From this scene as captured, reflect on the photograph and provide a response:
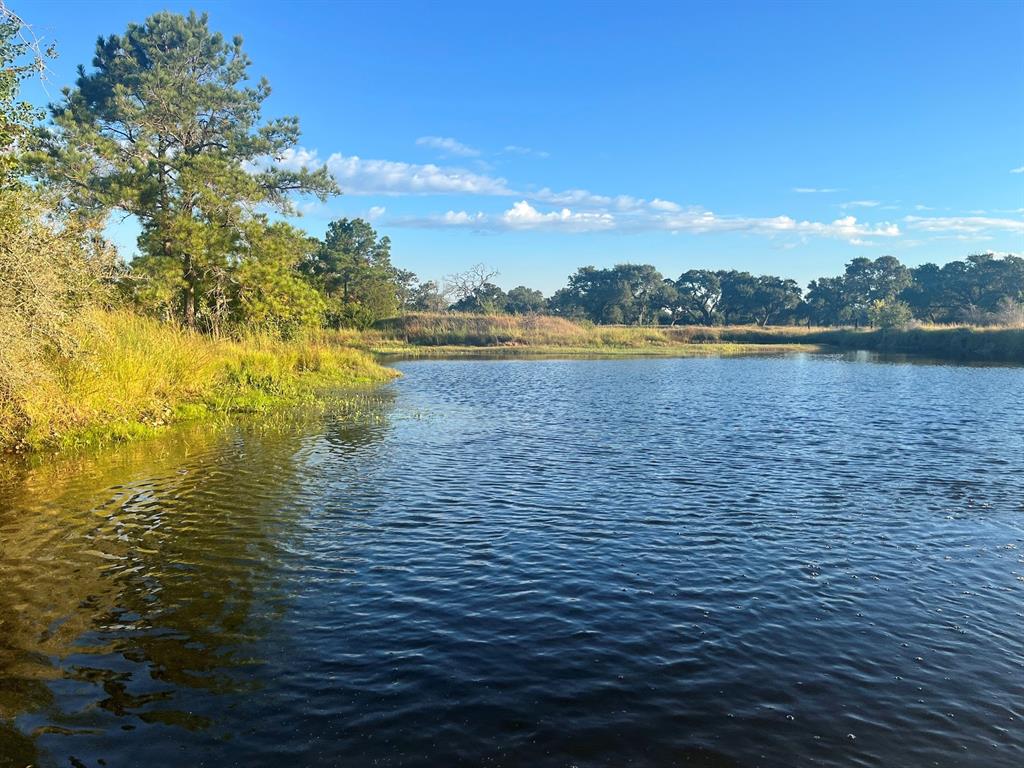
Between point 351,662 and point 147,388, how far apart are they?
16264mm

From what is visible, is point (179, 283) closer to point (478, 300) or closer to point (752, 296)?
point (478, 300)

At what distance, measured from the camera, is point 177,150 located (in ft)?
119

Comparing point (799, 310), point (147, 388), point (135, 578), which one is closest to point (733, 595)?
point (135, 578)

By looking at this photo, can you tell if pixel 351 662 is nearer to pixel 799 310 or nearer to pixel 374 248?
pixel 374 248

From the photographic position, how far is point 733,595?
8.88 meters

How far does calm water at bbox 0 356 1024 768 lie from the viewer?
5.91 metres

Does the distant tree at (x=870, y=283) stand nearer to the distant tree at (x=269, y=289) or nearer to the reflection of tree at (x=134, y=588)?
the distant tree at (x=269, y=289)

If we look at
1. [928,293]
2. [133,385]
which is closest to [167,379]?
[133,385]

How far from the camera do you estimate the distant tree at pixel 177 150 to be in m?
32.2

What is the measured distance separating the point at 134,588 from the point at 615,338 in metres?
74.6

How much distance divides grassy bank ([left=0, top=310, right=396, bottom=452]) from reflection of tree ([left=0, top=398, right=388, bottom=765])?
5.17ft

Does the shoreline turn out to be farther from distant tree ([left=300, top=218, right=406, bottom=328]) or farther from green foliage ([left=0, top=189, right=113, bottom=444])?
distant tree ([left=300, top=218, right=406, bottom=328])

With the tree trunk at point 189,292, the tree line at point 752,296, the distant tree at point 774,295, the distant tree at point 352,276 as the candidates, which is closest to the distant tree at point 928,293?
the tree line at point 752,296

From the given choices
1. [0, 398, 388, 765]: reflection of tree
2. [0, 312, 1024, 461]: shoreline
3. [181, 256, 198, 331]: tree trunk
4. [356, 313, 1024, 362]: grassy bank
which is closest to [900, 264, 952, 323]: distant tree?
[356, 313, 1024, 362]: grassy bank
